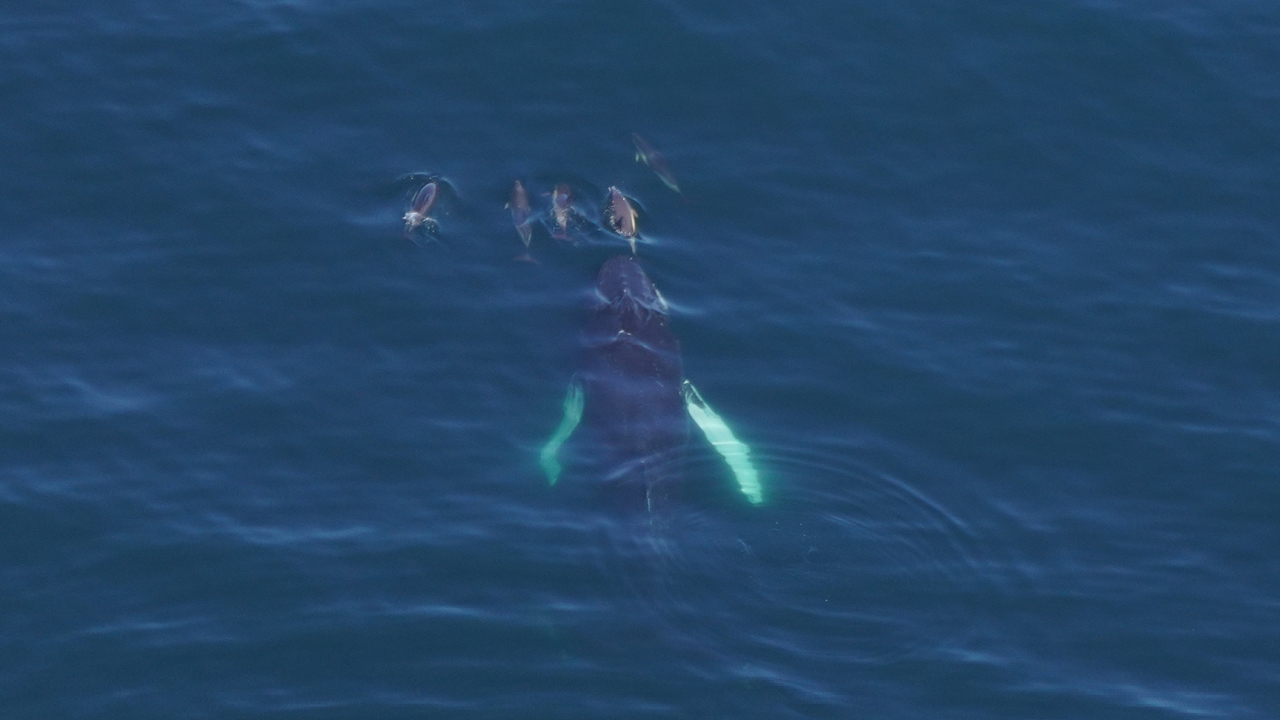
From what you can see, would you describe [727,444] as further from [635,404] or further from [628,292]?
[628,292]

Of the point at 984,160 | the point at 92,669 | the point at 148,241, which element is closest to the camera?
the point at 92,669

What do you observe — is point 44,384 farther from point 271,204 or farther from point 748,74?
point 748,74

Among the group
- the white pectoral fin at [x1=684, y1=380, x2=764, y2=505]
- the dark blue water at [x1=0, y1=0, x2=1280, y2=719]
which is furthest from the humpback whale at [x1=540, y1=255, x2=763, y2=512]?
the dark blue water at [x1=0, y1=0, x2=1280, y2=719]

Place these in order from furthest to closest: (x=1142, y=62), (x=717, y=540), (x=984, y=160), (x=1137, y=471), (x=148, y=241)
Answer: (x=1142, y=62) < (x=984, y=160) < (x=148, y=241) < (x=1137, y=471) < (x=717, y=540)

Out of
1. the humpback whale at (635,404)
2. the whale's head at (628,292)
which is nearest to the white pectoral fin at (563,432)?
the humpback whale at (635,404)

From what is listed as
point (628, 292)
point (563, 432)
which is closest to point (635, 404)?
point (563, 432)

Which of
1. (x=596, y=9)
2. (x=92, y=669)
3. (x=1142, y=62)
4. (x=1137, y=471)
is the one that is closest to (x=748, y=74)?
(x=596, y=9)

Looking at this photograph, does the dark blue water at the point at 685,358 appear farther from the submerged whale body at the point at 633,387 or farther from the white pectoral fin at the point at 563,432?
the submerged whale body at the point at 633,387
